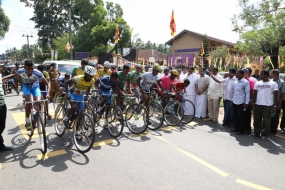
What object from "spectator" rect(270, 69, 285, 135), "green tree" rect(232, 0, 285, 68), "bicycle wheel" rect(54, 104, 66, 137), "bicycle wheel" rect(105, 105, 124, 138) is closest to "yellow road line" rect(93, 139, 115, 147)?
"bicycle wheel" rect(105, 105, 124, 138)

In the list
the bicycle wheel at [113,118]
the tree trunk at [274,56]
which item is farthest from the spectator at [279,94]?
the tree trunk at [274,56]

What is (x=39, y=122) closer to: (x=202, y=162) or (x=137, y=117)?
(x=137, y=117)

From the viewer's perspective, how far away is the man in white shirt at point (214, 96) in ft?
24.2

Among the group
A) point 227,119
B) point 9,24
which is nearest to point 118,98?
point 227,119

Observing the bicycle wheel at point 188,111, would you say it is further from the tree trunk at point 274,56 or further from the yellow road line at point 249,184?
the tree trunk at point 274,56

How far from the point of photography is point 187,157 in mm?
4453

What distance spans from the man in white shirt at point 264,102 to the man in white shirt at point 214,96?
1610mm

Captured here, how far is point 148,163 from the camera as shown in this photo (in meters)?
4.12

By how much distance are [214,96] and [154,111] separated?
7.53ft

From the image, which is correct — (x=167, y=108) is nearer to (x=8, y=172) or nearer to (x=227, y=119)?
(x=227, y=119)

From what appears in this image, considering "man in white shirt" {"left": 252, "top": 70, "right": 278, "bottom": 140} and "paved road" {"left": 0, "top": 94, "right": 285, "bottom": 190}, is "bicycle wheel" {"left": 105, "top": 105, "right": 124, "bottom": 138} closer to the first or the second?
"paved road" {"left": 0, "top": 94, "right": 285, "bottom": 190}

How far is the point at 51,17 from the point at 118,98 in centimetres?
4677

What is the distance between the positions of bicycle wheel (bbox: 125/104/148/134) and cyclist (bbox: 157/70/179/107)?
1312 mm

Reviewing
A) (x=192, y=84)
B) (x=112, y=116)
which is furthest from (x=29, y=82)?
(x=192, y=84)
